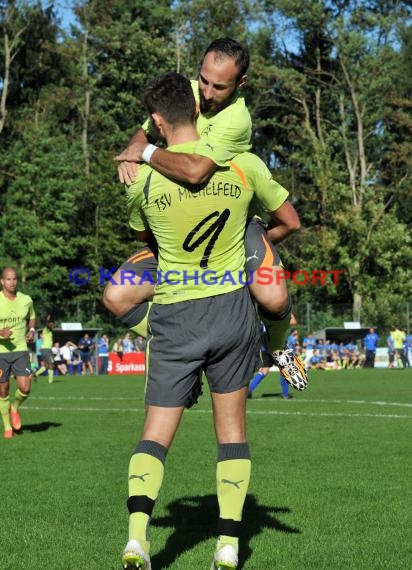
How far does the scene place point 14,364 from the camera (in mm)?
13719

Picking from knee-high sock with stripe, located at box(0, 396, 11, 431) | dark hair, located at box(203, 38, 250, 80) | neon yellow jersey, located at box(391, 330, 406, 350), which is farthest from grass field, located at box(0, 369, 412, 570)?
neon yellow jersey, located at box(391, 330, 406, 350)

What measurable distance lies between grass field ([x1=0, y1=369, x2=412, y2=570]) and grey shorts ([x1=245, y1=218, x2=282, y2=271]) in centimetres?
166

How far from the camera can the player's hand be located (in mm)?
4973

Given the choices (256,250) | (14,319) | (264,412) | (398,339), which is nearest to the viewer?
(256,250)

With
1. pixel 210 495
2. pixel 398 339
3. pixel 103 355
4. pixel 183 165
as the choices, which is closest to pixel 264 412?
pixel 210 495

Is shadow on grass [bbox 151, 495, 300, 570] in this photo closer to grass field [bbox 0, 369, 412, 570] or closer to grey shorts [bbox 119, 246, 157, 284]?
grass field [bbox 0, 369, 412, 570]

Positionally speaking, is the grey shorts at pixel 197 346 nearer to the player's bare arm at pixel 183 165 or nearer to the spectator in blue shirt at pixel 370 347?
the player's bare arm at pixel 183 165

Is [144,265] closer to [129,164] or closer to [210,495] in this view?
[129,164]

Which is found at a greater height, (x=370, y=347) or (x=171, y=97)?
(x=171, y=97)

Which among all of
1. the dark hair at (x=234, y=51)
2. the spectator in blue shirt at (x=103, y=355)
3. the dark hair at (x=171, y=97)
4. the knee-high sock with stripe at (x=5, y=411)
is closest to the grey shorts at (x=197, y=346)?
the dark hair at (x=171, y=97)

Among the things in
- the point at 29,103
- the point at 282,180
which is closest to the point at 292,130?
the point at 282,180

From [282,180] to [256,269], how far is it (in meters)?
52.2

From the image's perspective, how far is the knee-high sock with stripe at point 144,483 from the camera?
4.61 meters

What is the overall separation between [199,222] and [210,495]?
3.51 metres
